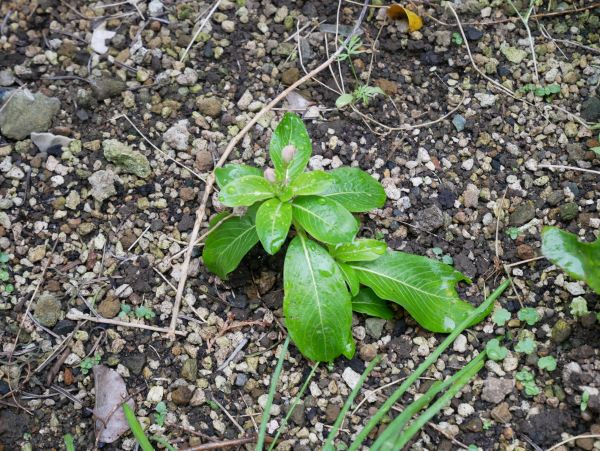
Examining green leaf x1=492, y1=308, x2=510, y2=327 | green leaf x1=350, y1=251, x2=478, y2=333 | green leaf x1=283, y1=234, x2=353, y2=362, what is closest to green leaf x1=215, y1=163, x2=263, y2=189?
green leaf x1=283, y1=234, x2=353, y2=362

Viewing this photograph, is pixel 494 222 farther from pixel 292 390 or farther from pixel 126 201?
pixel 126 201

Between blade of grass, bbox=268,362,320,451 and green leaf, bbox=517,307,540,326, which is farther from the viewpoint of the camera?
green leaf, bbox=517,307,540,326

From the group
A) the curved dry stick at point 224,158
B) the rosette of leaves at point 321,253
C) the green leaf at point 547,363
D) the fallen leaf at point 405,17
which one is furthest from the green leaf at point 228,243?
the fallen leaf at point 405,17

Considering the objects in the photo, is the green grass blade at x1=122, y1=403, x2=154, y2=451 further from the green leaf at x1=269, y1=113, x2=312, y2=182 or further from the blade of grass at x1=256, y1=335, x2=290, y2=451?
the green leaf at x1=269, y1=113, x2=312, y2=182

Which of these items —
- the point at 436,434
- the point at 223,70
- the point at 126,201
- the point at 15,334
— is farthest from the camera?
the point at 223,70

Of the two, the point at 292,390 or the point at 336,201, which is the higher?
the point at 336,201

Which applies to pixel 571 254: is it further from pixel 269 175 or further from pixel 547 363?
pixel 269 175

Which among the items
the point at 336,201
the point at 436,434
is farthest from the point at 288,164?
the point at 436,434

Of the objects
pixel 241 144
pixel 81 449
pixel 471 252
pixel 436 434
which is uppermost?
pixel 241 144
